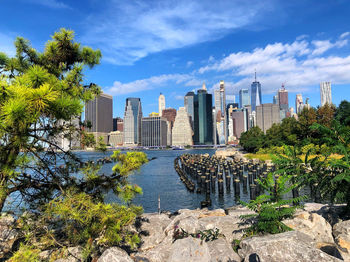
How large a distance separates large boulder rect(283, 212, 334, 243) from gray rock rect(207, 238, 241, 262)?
2.23 metres

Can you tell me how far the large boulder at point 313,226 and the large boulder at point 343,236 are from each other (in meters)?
0.21

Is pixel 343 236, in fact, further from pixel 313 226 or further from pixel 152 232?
pixel 152 232

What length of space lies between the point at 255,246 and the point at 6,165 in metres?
5.56

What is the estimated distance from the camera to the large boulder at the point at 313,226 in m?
6.84

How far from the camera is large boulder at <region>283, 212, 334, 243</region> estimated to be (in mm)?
6840

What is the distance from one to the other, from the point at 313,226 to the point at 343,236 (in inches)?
34.9

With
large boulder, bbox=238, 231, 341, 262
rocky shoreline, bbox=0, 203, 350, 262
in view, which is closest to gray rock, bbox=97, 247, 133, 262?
rocky shoreline, bbox=0, 203, 350, 262

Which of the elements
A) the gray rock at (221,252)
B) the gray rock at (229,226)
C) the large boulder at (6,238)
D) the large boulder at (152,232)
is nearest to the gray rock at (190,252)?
the gray rock at (221,252)

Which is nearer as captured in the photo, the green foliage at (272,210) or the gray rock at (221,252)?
the gray rock at (221,252)

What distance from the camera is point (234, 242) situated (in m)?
7.01

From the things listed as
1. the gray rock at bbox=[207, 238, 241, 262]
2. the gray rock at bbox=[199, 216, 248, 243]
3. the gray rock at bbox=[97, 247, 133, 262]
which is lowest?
the gray rock at bbox=[207, 238, 241, 262]

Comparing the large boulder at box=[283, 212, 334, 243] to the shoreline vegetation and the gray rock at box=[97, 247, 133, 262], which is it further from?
the gray rock at box=[97, 247, 133, 262]

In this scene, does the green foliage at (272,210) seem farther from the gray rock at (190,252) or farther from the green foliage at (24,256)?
the green foliage at (24,256)

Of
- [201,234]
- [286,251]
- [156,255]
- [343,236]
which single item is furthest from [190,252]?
[343,236]
